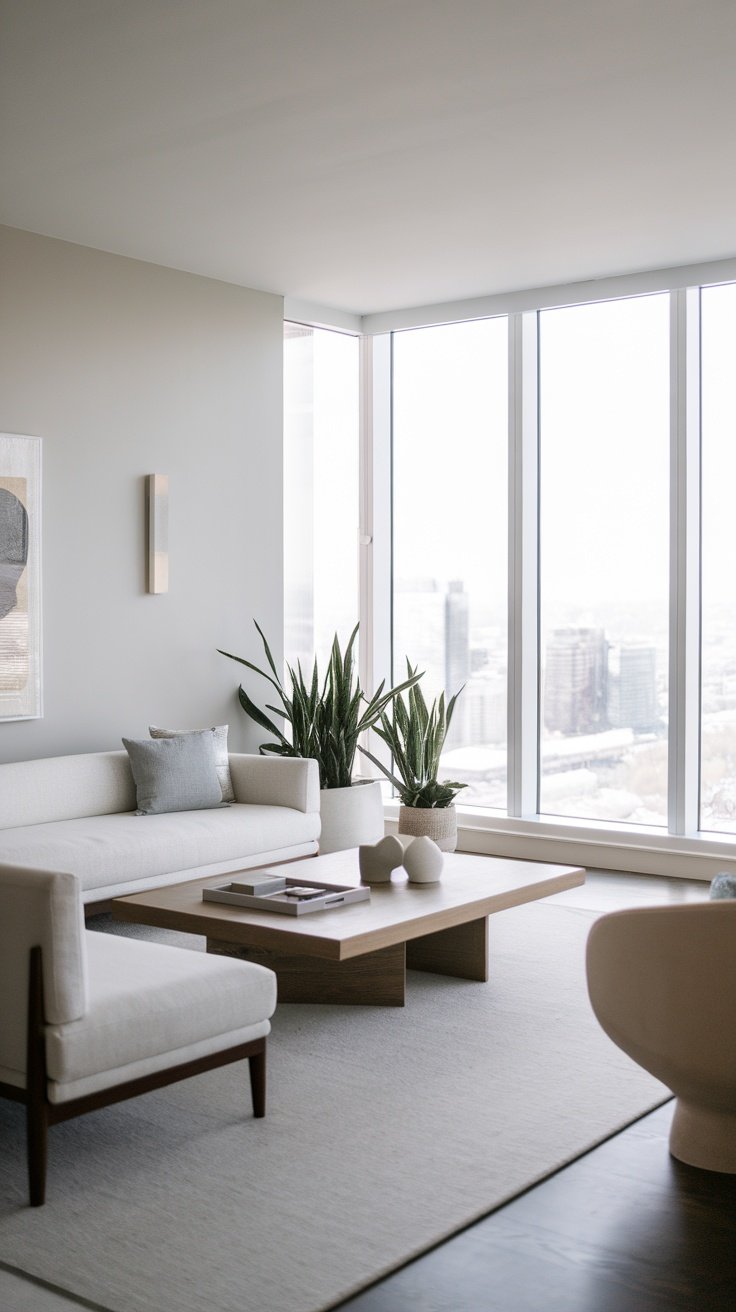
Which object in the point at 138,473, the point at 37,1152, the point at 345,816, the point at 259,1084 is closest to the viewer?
→ the point at 37,1152

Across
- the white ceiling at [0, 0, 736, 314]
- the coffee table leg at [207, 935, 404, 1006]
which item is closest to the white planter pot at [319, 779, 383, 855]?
the coffee table leg at [207, 935, 404, 1006]

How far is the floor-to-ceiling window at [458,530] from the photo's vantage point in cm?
679

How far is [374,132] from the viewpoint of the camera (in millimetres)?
4199

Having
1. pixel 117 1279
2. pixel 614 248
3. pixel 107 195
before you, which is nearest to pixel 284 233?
pixel 107 195

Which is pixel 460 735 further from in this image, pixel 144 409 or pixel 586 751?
pixel 144 409

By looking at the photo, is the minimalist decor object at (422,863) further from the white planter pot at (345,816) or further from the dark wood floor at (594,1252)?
the white planter pot at (345,816)

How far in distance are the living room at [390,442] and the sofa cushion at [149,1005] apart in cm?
28

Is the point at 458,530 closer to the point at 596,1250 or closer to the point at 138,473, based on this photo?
the point at 138,473

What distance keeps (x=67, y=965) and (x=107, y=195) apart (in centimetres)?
325

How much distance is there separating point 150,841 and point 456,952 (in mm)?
1185

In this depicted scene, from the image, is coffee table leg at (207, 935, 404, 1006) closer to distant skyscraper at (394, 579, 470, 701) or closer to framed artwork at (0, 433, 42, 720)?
framed artwork at (0, 433, 42, 720)

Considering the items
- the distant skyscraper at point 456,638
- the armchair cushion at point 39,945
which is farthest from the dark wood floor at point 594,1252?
the distant skyscraper at point 456,638

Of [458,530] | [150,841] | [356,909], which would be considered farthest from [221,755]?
[458,530]

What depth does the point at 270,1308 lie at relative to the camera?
7.25ft
